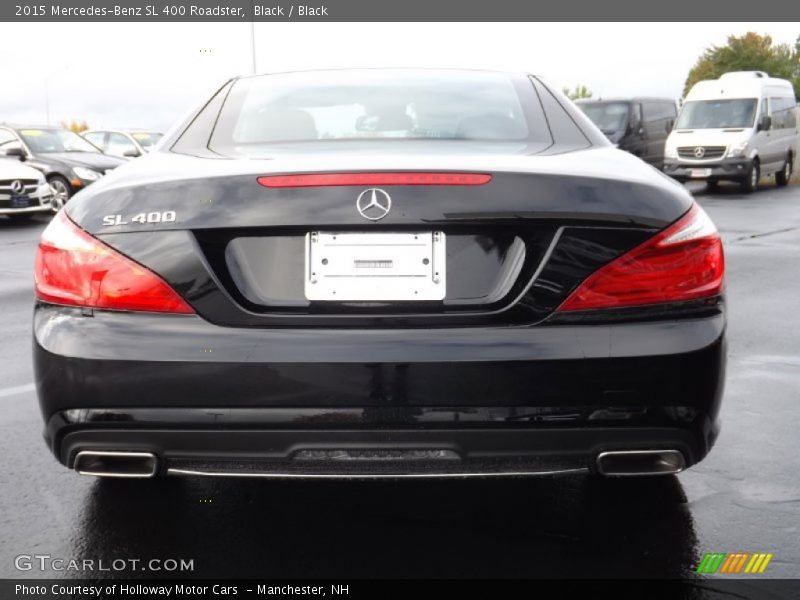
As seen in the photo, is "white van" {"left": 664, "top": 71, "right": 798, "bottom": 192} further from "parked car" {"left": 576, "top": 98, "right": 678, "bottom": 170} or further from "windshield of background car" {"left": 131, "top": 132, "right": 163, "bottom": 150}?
"windshield of background car" {"left": 131, "top": 132, "right": 163, "bottom": 150}

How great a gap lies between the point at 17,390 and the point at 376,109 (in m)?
2.71

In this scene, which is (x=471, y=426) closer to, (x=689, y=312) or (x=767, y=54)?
(x=689, y=312)

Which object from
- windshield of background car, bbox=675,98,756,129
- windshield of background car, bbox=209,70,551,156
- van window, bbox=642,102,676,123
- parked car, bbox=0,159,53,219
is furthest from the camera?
van window, bbox=642,102,676,123

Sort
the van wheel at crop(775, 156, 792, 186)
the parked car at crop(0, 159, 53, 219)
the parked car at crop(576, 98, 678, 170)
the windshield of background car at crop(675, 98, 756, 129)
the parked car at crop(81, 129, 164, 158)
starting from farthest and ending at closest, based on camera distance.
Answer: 1. the parked car at crop(81, 129, 164, 158)
2. the parked car at crop(576, 98, 678, 170)
3. the van wheel at crop(775, 156, 792, 186)
4. the windshield of background car at crop(675, 98, 756, 129)
5. the parked car at crop(0, 159, 53, 219)

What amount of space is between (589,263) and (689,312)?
0.30m

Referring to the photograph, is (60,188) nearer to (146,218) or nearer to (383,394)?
(146,218)

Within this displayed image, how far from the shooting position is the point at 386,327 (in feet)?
8.16

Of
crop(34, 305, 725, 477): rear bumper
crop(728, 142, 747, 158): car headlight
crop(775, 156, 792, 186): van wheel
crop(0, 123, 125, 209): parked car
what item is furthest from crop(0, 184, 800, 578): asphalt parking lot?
crop(775, 156, 792, 186): van wheel

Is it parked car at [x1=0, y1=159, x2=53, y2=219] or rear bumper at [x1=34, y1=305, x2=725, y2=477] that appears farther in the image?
parked car at [x1=0, y1=159, x2=53, y2=219]

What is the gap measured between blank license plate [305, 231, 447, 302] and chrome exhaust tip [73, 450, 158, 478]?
63cm

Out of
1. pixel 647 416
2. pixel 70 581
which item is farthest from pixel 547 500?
pixel 70 581

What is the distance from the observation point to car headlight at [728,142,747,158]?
22.6m

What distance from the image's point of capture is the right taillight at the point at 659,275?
8.30 feet

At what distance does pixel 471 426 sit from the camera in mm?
2482
